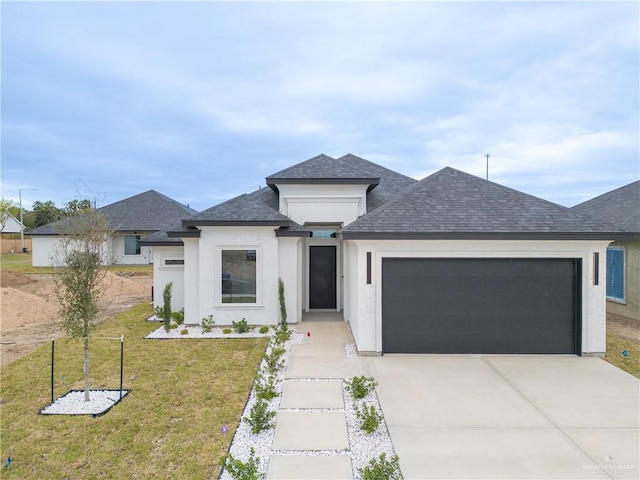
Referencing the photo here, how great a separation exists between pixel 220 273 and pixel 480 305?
22.7 feet

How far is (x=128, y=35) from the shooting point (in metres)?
11.8

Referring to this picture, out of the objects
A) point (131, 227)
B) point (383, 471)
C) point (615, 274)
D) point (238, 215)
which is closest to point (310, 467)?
point (383, 471)

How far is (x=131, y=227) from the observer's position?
88.8 ft

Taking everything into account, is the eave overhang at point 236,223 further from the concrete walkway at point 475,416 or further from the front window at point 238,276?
the concrete walkway at point 475,416

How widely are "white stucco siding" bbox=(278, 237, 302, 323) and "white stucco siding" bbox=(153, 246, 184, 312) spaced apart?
3.45 m

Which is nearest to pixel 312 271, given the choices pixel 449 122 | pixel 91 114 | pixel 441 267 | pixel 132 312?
pixel 441 267

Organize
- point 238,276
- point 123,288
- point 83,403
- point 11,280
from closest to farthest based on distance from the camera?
point 83,403
point 238,276
point 123,288
point 11,280

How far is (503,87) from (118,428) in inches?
750

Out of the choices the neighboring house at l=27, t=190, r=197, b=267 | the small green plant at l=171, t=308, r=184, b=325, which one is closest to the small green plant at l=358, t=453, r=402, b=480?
the small green plant at l=171, t=308, r=184, b=325

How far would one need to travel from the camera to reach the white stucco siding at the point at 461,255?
7.55 metres

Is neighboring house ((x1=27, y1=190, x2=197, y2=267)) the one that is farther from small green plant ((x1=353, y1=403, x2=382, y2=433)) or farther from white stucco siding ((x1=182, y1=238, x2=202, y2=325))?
small green plant ((x1=353, y1=403, x2=382, y2=433))

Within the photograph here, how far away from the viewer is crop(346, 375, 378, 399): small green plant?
545cm

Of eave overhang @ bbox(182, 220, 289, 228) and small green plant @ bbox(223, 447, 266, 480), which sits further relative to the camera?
eave overhang @ bbox(182, 220, 289, 228)

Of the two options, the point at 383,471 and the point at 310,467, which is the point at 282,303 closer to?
the point at 310,467
